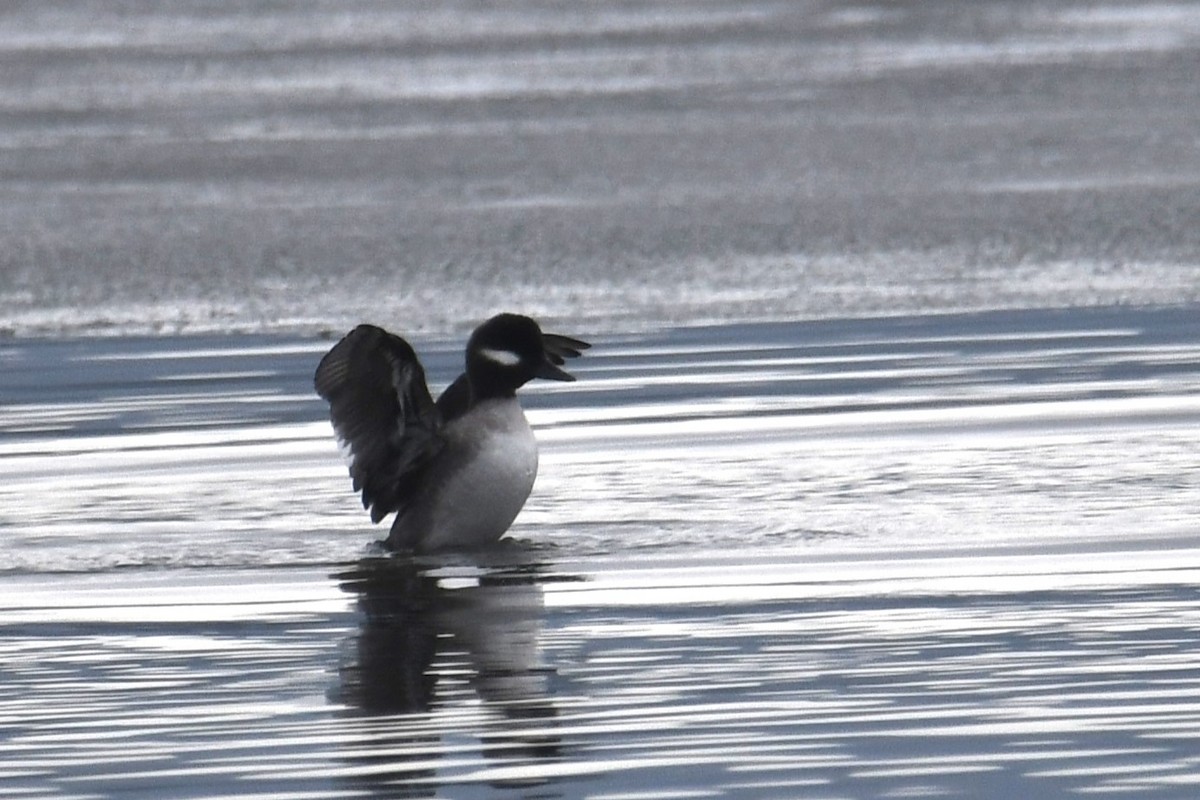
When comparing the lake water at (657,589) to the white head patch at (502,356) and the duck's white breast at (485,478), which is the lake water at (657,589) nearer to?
the duck's white breast at (485,478)

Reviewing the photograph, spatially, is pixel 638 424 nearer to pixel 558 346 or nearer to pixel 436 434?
pixel 558 346

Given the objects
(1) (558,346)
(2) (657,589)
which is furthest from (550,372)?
(2) (657,589)

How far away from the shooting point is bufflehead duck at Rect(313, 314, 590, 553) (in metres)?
8.21

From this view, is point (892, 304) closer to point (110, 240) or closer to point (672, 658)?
point (110, 240)

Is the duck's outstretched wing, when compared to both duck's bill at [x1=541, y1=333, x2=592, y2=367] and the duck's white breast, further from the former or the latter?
duck's bill at [x1=541, y1=333, x2=592, y2=367]

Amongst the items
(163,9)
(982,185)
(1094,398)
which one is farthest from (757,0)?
(1094,398)

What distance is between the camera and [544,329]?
41.4 ft

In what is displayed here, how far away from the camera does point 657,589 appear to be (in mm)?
7289

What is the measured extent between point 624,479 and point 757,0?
1779 centimetres

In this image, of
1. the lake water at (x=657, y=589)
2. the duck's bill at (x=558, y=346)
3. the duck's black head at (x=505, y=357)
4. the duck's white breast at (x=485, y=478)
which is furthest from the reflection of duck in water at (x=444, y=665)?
the duck's bill at (x=558, y=346)

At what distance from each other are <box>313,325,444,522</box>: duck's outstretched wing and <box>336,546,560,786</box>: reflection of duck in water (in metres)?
0.39

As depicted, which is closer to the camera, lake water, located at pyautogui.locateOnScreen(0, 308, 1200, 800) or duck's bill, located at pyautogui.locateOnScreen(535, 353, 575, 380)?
lake water, located at pyautogui.locateOnScreen(0, 308, 1200, 800)

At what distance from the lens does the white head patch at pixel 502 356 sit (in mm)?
8375

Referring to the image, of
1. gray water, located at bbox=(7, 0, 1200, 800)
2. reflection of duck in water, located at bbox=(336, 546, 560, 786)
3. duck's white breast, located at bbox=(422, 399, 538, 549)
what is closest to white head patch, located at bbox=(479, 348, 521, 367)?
duck's white breast, located at bbox=(422, 399, 538, 549)
